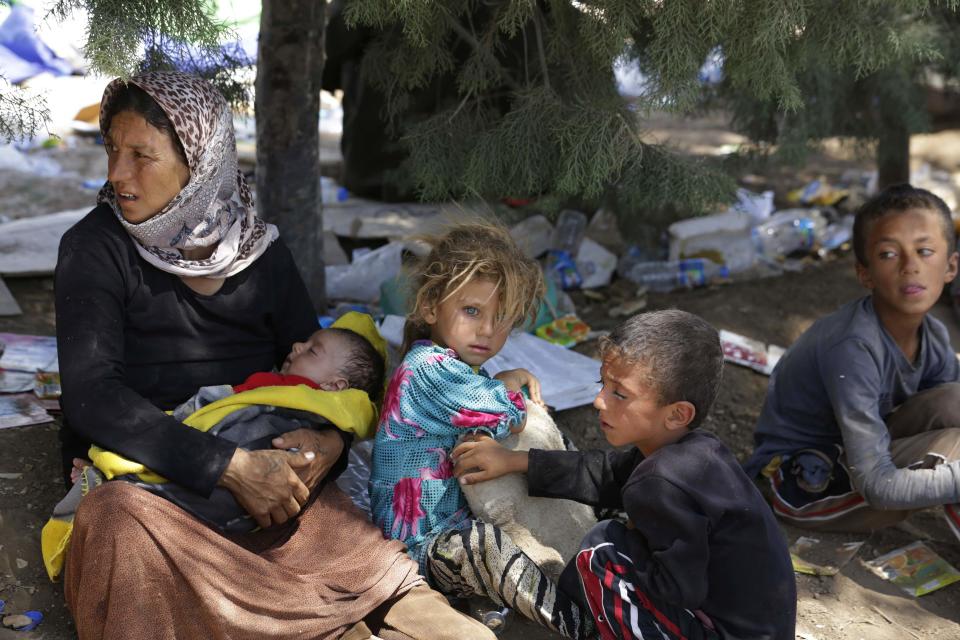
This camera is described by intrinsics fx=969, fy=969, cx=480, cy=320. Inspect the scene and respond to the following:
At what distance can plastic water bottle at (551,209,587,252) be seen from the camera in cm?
512

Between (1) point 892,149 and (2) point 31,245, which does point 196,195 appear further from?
(1) point 892,149

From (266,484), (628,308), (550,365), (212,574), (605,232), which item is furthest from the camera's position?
(605,232)

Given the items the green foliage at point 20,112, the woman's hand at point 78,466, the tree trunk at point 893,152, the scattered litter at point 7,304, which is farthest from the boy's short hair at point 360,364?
the tree trunk at point 893,152

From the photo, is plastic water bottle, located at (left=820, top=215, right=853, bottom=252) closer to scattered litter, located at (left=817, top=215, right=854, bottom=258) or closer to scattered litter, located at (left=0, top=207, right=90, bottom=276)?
scattered litter, located at (left=817, top=215, right=854, bottom=258)

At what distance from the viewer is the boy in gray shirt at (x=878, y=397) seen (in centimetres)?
299

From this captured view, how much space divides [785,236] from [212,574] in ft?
14.3

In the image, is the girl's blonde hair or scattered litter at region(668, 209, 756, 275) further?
scattered litter at region(668, 209, 756, 275)

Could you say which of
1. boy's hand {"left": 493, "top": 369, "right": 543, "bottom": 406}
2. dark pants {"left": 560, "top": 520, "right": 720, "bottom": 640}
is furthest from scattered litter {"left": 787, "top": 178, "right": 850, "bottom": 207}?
dark pants {"left": 560, "top": 520, "right": 720, "bottom": 640}

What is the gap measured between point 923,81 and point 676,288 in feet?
6.98

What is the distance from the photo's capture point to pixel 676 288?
517 centimetres

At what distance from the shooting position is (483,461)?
8.58 feet

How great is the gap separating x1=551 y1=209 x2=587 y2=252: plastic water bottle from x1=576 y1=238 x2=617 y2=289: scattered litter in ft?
0.17

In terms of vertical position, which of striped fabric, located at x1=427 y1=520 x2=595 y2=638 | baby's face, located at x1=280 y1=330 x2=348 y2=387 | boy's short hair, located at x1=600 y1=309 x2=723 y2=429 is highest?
boy's short hair, located at x1=600 y1=309 x2=723 y2=429

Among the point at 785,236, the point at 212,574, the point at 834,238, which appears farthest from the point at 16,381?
the point at 834,238
